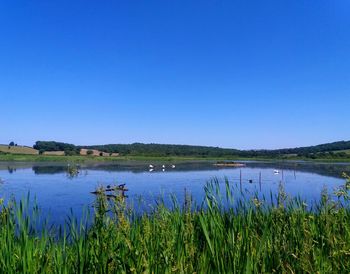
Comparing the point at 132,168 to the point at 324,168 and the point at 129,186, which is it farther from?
the point at 324,168

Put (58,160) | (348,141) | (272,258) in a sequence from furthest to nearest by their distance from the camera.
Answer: (348,141), (58,160), (272,258)

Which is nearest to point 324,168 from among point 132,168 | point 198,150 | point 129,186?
point 132,168

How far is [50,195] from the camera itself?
31.7 meters

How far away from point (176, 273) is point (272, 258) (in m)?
1.49

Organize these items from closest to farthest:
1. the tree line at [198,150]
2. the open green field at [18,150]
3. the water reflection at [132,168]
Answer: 1. the water reflection at [132,168]
2. the open green field at [18,150]
3. the tree line at [198,150]

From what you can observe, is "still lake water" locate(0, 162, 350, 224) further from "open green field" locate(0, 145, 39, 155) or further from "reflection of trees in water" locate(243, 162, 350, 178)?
"open green field" locate(0, 145, 39, 155)

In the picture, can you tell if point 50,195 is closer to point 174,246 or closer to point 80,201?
point 80,201

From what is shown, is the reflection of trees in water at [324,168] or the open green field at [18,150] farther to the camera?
the open green field at [18,150]

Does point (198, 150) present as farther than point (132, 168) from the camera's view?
Yes

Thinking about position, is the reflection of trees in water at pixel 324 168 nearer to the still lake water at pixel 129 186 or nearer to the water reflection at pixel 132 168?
the water reflection at pixel 132 168

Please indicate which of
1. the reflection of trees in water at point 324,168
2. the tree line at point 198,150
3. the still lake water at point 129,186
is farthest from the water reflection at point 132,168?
the tree line at point 198,150

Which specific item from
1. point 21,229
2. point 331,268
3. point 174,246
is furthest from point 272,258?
point 21,229

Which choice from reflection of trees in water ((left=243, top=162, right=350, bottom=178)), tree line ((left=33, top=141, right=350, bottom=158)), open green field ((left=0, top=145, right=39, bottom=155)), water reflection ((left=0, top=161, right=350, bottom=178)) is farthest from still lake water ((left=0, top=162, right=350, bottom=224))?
tree line ((left=33, top=141, right=350, bottom=158))

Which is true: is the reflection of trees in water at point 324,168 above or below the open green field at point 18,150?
below
